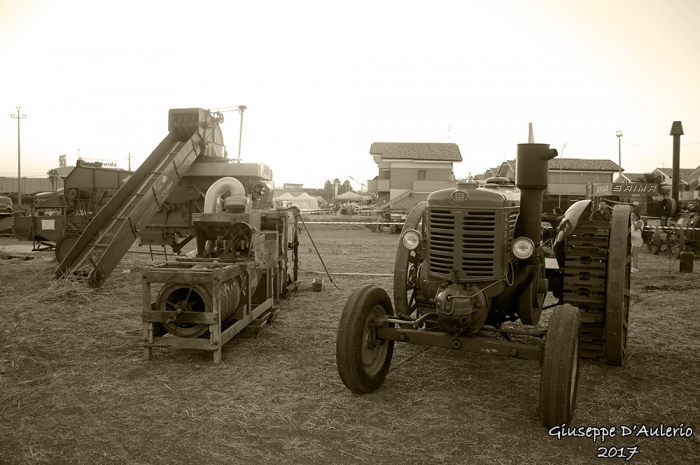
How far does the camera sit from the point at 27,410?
4.41 m

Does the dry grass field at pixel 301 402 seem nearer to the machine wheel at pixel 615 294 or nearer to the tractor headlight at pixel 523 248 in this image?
the machine wheel at pixel 615 294

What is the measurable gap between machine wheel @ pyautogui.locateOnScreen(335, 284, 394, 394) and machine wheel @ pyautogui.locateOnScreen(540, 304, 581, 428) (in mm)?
1434

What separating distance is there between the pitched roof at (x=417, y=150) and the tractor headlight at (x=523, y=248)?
43939mm

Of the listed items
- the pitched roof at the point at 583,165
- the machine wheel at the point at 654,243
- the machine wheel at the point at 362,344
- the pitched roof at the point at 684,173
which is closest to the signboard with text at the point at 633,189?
the machine wheel at the point at 654,243

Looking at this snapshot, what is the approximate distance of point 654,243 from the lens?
1723 centimetres

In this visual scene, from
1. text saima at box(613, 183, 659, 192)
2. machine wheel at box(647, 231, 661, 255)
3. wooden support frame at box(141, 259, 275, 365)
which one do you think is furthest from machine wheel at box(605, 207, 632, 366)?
text saima at box(613, 183, 659, 192)

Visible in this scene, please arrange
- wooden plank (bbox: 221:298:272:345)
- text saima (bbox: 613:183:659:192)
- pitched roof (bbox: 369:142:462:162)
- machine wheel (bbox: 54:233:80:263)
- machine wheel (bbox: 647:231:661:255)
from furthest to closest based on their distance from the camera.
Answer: pitched roof (bbox: 369:142:462:162) < text saima (bbox: 613:183:659:192) < machine wheel (bbox: 647:231:661:255) < machine wheel (bbox: 54:233:80:263) < wooden plank (bbox: 221:298:272:345)

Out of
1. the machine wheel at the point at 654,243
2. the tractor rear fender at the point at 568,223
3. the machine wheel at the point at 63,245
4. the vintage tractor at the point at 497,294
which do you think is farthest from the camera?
the machine wheel at the point at 654,243

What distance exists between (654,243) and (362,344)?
15.8m

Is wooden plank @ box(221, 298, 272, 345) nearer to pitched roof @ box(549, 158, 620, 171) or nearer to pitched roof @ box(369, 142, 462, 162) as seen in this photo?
pitched roof @ box(369, 142, 462, 162)

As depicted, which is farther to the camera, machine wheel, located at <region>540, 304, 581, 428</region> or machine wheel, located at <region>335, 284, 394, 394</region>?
machine wheel, located at <region>335, 284, 394, 394</region>

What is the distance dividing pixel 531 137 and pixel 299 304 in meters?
4.85

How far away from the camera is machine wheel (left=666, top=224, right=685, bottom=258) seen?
46.9ft

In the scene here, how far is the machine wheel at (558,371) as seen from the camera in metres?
3.74
